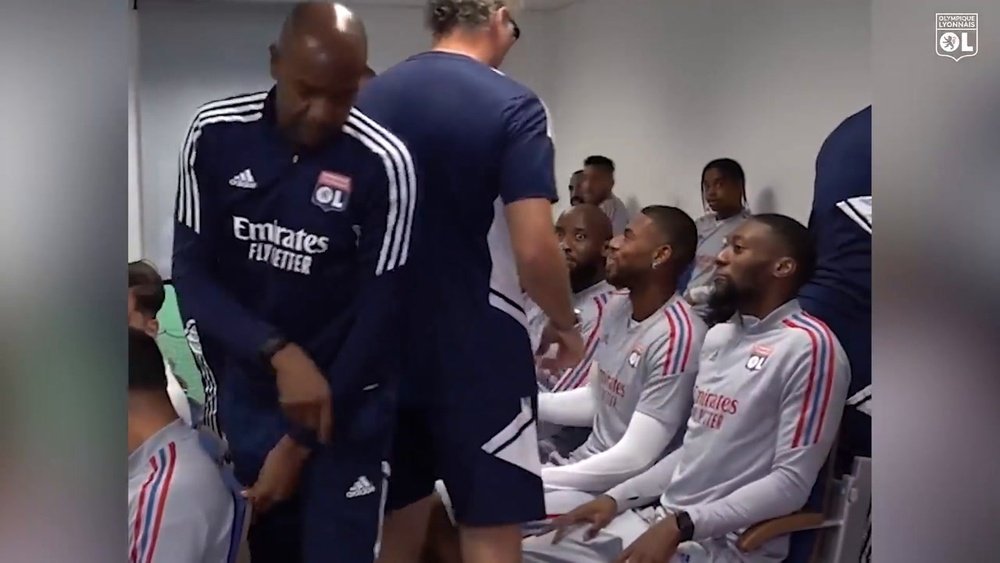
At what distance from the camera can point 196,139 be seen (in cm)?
155

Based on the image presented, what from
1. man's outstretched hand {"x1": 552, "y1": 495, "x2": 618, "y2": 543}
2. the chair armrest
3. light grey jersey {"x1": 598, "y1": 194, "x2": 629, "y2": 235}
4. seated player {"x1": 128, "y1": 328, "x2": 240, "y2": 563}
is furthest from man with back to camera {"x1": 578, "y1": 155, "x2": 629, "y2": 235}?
seated player {"x1": 128, "y1": 328, "x2": 240, "y2": 563}

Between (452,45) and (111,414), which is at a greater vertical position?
(452,45)

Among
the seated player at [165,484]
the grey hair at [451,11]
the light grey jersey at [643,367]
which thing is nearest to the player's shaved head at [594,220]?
the light grey jersey at [643,367]

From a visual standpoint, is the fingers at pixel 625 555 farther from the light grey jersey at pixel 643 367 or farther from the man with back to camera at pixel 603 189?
the man with back to camera at pixel 603 189

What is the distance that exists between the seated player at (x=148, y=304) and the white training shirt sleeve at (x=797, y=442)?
2.73ft

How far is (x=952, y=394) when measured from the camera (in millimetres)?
1889

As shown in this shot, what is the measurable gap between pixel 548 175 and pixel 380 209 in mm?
248

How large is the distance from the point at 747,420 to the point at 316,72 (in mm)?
882

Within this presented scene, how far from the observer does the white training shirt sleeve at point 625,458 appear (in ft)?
5.75

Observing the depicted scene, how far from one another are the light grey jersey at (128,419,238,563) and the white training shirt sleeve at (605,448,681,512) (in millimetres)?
608

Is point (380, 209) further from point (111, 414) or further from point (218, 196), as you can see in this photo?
point (111, 414)

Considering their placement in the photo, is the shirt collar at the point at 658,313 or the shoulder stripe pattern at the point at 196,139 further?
the shirt collar at the point at 658,313

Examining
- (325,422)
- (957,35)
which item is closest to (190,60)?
(325,422)

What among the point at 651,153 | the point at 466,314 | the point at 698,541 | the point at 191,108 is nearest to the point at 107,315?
the point at 191,108
